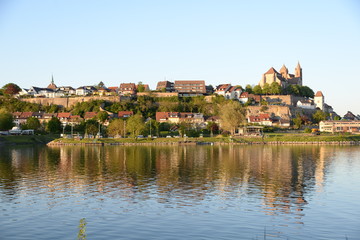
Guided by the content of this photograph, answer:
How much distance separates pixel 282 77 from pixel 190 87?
134 feet

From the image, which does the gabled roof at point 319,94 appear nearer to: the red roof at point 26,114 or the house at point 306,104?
the house at point 306,104

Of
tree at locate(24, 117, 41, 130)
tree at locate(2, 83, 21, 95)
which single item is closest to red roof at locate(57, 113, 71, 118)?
tree at locate(24, 117, 41, 130)

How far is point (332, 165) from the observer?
45.0 m

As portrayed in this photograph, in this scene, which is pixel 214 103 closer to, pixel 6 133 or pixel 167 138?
pixel 167 138

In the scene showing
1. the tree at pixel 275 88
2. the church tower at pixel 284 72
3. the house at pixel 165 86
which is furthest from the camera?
the church tower at pixel 284 72

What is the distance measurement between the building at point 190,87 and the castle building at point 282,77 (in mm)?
26613

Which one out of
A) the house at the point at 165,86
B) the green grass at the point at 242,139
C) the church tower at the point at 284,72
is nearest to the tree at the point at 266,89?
the church tower at the point at 284,72

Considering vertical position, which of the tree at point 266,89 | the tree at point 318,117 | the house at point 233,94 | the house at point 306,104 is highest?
the tree at point 266,89

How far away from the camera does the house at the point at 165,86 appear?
14538cm

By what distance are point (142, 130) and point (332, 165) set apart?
56936 mm

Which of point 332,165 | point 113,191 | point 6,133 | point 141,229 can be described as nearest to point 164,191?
point 113,191

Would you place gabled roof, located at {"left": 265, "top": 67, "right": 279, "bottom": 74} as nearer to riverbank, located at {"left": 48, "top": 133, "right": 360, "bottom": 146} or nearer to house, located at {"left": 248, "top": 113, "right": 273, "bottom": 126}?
house, located at {"left": 248, "top": 113, "right": 273, "bottom": 126}

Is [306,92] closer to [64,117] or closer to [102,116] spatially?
[102,116]

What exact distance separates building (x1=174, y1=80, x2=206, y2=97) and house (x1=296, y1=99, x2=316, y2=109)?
35.0 metres
